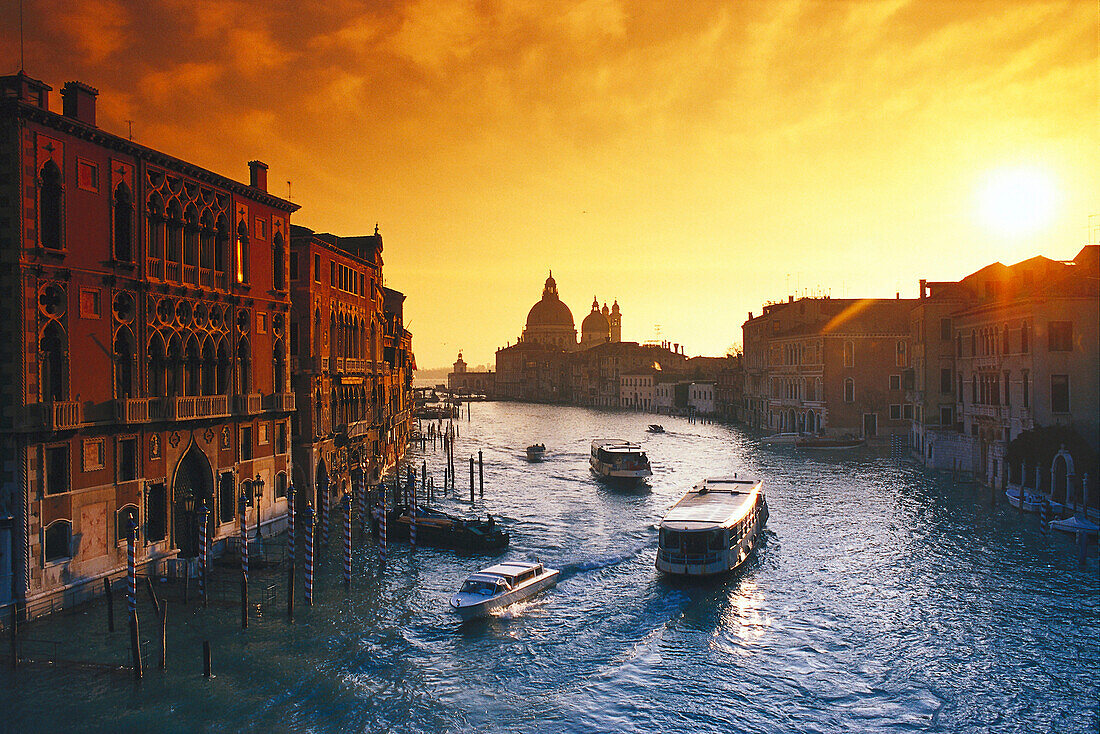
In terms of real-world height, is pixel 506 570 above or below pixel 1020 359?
below

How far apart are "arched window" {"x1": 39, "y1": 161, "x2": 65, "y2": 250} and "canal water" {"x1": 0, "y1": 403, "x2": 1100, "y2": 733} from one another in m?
9.47

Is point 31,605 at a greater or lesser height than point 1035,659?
greater

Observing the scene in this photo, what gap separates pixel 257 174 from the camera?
29.0 meters

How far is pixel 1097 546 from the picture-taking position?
2705 centimetres

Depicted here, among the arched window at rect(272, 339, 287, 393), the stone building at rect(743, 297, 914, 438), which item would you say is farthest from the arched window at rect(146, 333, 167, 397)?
the stone building at rect(743, 297, 914, 438)

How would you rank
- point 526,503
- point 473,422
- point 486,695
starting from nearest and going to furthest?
point 486,695 → point 526,503 → point 473,422

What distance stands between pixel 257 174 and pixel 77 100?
7.97 meters

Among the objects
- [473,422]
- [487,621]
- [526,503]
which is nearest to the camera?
[487,621]

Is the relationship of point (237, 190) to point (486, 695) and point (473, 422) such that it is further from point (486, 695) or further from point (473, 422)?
point (473, 422)

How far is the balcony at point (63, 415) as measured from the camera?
1914 centimetres

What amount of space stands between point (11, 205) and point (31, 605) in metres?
9.51

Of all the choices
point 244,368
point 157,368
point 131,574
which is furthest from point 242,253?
point 131,574

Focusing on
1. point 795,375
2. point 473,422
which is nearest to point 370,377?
point 795,375

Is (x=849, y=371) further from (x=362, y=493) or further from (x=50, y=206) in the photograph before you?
(x=50, y=206)
